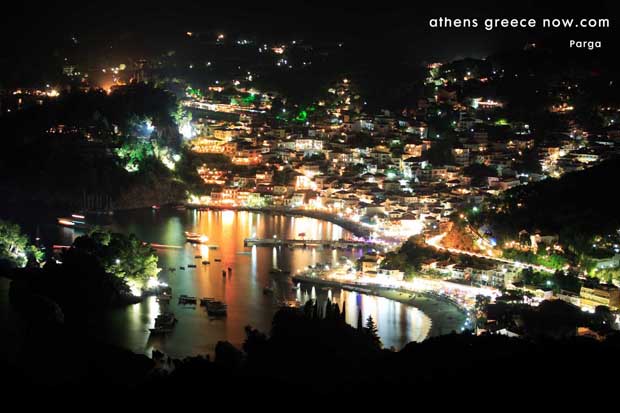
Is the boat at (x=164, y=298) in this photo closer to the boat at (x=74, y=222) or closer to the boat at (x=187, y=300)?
the boat at (x=187, y=300)

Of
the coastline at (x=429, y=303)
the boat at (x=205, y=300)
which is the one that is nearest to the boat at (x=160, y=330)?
the boat at (x=205, y=300)

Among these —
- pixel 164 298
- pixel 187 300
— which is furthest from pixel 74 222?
pixel 187 300

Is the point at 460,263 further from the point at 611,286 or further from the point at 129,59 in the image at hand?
the point at 129,59

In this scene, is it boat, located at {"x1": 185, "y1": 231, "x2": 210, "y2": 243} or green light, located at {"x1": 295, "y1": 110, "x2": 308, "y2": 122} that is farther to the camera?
green light, located at {"x1": 295, "y1": 110, "x2": 308, "y2": 122}

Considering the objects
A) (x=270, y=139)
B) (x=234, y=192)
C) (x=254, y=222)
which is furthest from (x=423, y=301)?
(x=270, y=139)

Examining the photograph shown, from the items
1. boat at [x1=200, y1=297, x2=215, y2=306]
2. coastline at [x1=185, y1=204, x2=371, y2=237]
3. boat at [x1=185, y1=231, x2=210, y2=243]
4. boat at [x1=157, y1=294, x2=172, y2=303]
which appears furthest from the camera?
coastline at [x1=185, y1=204, x2=371, y2=237]

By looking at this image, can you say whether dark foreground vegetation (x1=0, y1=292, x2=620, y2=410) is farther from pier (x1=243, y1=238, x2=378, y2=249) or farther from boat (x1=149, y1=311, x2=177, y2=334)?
pier (x1=243, y1=238, x2=378, y2=249)

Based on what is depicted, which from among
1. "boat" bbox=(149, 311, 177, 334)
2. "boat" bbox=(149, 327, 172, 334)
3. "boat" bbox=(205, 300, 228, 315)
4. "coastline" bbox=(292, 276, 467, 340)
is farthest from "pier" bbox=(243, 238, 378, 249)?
"boat" bbox=(149, 327, 172, 334)
